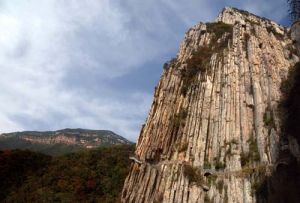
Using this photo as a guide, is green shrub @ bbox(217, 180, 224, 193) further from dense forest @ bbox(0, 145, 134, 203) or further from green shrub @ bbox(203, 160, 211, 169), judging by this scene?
dense forest @ bbox(0, 145, 134, 203)

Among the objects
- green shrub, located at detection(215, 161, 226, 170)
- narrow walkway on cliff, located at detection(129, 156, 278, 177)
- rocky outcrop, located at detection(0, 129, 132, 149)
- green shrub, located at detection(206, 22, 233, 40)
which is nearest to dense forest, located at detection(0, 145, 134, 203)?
narrow walkway on cliff, located at detection(129, 156, 278, 177)

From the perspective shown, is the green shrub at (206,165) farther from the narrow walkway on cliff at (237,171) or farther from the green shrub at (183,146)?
the green shrub at (183,146)

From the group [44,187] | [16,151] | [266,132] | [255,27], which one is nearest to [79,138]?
[16,151]

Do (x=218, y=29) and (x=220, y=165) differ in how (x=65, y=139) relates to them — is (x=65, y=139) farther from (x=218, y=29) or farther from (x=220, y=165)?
(x=220, y=165)

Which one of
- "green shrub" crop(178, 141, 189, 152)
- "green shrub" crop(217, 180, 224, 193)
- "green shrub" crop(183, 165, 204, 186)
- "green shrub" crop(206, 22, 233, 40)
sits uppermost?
"green shrub" crop(206, 22, 233, 40)

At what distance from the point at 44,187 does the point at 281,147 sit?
4566 centimetres

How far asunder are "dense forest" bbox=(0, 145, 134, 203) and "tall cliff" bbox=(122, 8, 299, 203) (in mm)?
17650

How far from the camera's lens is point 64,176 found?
2810 inches

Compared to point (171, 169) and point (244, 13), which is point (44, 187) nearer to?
point (171, 169)

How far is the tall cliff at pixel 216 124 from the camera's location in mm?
41656

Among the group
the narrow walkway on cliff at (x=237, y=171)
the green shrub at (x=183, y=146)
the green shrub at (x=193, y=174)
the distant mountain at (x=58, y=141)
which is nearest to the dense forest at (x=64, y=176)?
the green shrub at (x=183, y=146)

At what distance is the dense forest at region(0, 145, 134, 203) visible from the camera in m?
66.3

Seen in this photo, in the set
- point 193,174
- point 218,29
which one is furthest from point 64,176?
point 218,29

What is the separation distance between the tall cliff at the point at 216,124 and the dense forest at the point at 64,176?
1765 cm
